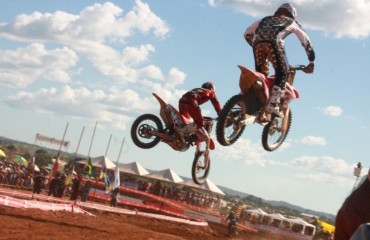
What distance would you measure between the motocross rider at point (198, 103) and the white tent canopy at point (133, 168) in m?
33.1

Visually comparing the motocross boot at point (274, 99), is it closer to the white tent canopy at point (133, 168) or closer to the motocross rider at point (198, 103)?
the motocross rider at point (198, 103)

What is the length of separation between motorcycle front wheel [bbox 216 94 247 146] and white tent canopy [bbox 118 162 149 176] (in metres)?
34.4

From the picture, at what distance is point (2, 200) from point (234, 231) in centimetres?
1488

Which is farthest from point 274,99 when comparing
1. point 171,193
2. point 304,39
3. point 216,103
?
point 171,193

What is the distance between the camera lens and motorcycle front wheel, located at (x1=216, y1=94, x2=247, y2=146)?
866 centimetres

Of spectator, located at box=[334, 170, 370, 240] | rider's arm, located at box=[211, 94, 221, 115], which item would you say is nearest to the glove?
rider's arm, located at box=[211, 94, 221, 115]

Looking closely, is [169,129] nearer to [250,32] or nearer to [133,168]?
[250,32]

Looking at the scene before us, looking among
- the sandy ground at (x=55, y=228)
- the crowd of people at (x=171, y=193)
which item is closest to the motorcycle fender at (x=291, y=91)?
the sandy ground at (x=55, y=228)

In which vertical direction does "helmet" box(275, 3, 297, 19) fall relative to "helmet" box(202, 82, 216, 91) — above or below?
above

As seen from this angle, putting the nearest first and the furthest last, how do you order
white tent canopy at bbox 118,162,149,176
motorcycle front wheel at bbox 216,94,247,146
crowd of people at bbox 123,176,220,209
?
motorcycle front wheel at bbox 216,94,247,146
crowd of people at bbox 123,176,220,209
white tent canopy at bbox 118,162,149,176

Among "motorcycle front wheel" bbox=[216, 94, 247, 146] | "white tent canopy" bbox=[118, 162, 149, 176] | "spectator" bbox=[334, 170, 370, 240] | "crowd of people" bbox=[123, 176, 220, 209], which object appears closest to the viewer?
"spectator" bbox=[334, 170, 370, 240]

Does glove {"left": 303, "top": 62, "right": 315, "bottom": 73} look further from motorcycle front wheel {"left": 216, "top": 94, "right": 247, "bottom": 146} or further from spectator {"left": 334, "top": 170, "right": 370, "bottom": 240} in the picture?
spectator {"left": 334, "top": 170, "right": 370, "bottom": 240}

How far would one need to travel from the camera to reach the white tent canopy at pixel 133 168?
43250mm

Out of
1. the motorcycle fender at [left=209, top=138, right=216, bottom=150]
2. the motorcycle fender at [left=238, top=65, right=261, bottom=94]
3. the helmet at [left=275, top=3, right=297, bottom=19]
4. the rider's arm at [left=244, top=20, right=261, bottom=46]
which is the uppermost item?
the helmet at [left=275, top=3, right=297, bottom=19]
